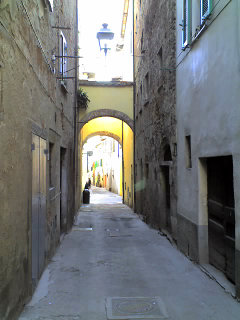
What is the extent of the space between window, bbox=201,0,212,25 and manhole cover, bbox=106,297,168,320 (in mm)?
4558

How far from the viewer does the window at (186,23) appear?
20.6ft

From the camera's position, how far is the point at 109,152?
127 feet

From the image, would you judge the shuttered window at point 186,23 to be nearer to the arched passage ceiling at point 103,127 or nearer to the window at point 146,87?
the window at point 146,87

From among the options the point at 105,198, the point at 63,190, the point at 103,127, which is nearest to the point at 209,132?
the point at 63,190

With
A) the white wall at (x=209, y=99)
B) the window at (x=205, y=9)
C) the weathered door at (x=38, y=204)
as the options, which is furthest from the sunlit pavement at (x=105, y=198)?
the window at (x=205, y=9)

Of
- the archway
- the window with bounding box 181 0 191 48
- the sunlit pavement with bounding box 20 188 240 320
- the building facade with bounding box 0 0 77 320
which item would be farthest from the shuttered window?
the archway

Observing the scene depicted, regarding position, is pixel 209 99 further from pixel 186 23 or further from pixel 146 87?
pixel 146 87

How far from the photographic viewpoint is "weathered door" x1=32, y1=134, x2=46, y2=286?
15.3ft

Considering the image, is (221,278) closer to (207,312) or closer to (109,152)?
(207,312)

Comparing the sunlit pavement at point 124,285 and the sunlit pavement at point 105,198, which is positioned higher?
the sunlit pavement at point 124,285

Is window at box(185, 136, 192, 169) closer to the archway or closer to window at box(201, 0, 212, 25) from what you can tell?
window at box(201, 0, 212, 25)

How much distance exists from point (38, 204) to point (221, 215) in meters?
3.01

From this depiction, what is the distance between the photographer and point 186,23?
21.6 ft

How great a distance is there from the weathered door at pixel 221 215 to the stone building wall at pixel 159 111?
2.14 m
